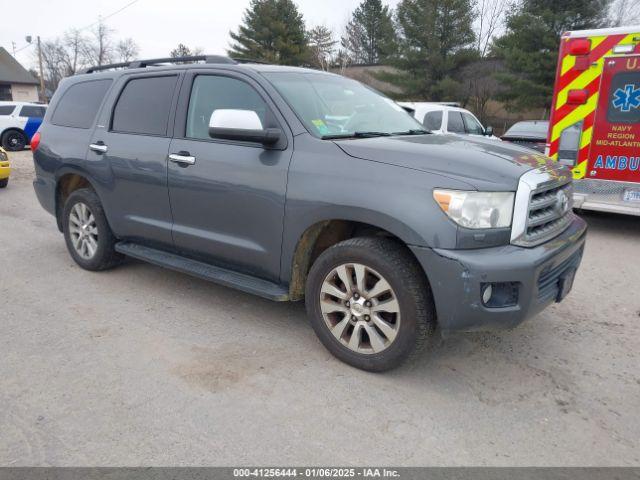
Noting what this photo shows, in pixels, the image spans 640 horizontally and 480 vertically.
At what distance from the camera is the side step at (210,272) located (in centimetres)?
357

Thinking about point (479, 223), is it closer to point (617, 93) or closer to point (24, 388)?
point (24, 388)

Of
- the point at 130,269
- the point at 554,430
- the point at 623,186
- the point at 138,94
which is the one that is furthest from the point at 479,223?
the point at 623,186

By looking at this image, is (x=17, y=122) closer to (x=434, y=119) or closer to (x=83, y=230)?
(x=434, y=119)

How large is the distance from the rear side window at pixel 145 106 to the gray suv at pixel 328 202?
0.01 m

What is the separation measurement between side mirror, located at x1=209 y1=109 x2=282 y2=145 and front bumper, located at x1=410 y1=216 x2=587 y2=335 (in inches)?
47.7

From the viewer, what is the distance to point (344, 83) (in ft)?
14.1

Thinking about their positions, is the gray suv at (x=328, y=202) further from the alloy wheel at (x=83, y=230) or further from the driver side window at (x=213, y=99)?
the alloy wheel at (x=83, y=230)

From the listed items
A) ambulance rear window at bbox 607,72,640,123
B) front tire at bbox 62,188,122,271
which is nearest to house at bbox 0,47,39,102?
front tire at bbox 62,188,122,271

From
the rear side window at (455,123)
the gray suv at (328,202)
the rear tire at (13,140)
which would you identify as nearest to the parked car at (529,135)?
the rear side window at (455,123)

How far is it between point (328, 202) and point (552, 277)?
143 centimetres

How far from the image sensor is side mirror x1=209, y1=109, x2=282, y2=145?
3359 millimetres

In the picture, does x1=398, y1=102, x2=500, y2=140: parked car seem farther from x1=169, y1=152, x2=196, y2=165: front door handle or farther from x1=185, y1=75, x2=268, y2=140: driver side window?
x1=169, y1=152, x2=196, y2=165: front door handle

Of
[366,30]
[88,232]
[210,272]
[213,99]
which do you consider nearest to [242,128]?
[213,99]

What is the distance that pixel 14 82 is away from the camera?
4653cm
